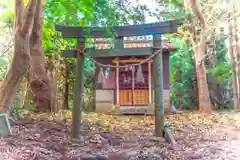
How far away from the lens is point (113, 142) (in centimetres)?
418

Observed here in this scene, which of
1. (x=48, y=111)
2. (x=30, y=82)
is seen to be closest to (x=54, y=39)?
(x=30, y=82)

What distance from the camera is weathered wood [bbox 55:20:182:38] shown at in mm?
4125

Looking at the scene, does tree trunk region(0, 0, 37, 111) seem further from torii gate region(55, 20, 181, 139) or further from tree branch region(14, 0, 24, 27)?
torii gate region(55, 20, 181, 139)

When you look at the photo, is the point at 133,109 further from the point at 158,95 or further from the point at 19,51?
the point at 19,51

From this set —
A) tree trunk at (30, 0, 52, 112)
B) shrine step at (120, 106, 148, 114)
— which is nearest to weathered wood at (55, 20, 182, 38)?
tree trunk at (30, 0, 52, 112)

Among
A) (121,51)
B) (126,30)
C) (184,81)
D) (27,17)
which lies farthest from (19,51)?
(184,81)

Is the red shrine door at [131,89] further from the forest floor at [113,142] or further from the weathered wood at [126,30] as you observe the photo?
the weathered wood at [126,30]

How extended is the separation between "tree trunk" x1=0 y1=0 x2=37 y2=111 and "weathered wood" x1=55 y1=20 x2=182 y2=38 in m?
0.54

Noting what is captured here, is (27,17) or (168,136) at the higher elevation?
(27,17)

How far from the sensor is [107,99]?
8.18m

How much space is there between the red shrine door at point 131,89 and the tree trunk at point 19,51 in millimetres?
4430

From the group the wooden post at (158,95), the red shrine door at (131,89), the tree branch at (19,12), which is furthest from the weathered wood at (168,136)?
the red shrine door at (131,89)

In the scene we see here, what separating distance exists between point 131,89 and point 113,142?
13.0ft

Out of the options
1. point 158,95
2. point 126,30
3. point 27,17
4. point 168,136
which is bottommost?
point 168,136
